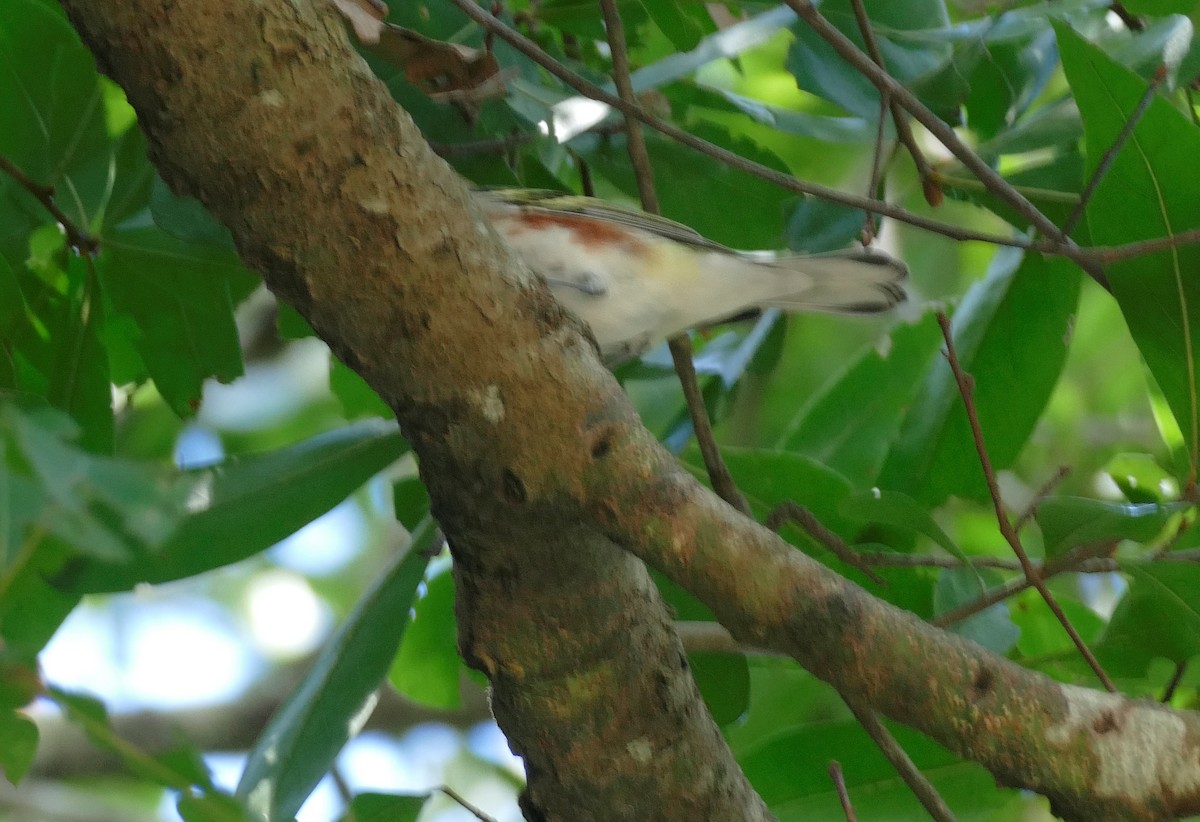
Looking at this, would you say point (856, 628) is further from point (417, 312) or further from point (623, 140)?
point (623, 140)

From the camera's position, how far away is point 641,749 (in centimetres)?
197

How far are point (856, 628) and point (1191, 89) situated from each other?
5.76 feet

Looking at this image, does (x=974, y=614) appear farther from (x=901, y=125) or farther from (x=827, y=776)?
(x=901, y=125)

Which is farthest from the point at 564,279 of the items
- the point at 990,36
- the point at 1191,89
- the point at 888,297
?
the point at 1191,89

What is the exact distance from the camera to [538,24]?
111 inches

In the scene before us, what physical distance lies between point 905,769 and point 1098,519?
61cm

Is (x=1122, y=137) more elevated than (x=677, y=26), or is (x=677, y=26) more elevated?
(x=677, y=26)

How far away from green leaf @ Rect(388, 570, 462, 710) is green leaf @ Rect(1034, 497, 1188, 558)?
138 centimetres

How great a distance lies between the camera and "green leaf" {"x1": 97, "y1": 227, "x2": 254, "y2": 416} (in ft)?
8.07

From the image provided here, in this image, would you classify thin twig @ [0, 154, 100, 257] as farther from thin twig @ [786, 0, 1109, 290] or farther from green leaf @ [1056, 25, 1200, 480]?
green leaf @ [1056, 25, 1200, 480]

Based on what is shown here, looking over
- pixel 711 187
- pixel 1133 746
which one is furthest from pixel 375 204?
pixel 711 187

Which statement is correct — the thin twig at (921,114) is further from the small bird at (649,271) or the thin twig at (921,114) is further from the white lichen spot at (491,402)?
the white lichen spot at (491,402)

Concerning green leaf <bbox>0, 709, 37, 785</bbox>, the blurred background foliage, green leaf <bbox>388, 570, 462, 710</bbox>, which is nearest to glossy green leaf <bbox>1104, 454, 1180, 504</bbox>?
the blurred background foliage

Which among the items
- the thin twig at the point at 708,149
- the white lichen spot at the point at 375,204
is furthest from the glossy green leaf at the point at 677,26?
the white lichen spot at the point at 375,204
